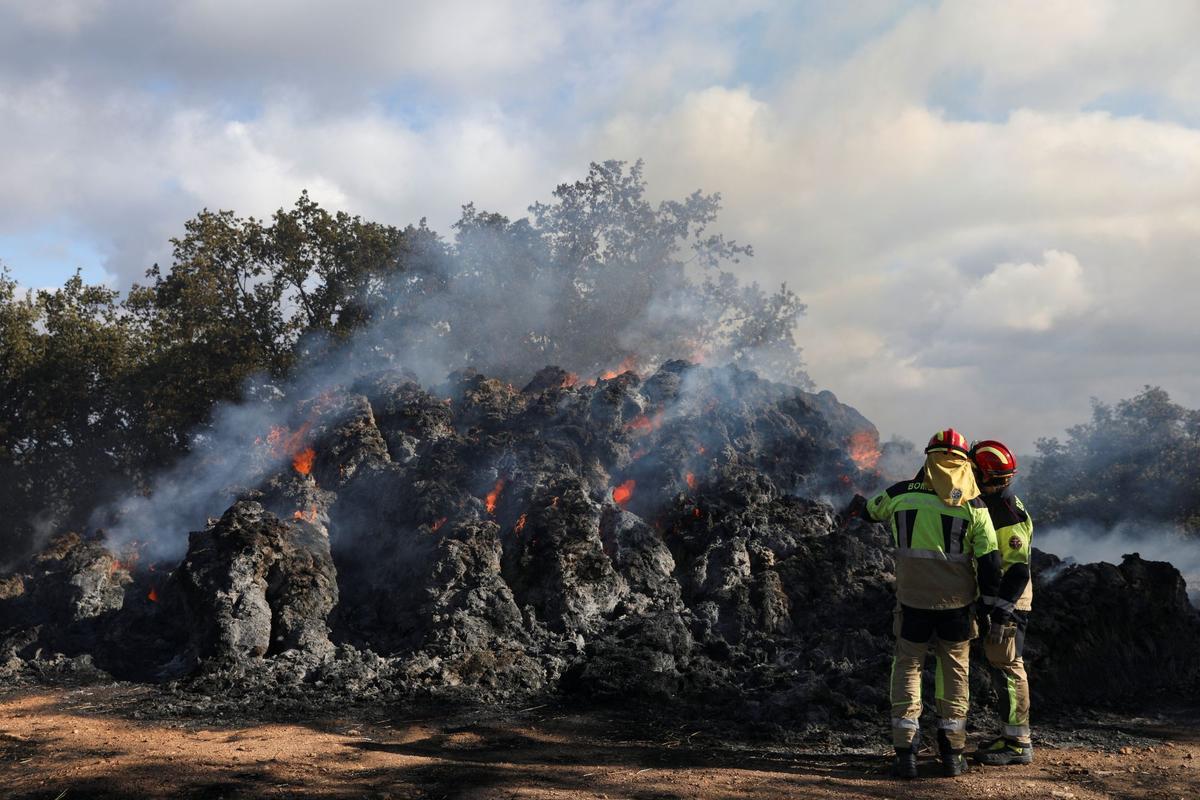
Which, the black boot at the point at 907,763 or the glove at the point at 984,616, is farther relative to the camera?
the glove at the point at 984,616

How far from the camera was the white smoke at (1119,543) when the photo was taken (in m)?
20.1

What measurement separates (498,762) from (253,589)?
665cm

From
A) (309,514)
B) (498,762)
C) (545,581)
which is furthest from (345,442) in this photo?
(498,762)

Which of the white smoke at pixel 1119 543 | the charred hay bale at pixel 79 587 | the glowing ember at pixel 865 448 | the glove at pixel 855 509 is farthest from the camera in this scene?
the glowing ember at pixel 865 448

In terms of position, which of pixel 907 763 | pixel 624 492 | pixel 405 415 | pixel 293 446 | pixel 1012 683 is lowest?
pixel 907 763

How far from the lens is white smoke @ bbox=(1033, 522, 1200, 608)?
20.1 m

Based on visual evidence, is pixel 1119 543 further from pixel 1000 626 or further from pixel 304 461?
pixel 304 461

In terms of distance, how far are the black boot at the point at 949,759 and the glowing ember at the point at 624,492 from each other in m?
11.2

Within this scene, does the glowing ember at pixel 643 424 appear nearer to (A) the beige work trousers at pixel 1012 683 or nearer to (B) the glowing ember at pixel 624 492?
(B) the glowing ember at pixel 624 492

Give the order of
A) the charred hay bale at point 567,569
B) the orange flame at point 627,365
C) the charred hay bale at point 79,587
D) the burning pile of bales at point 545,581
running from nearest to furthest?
1. the burning pile of bales at point 545,581
2. the charred hay bale at point 567,569
3. the charred hay bale at point 79,587
4. the orange flame at point 627,365

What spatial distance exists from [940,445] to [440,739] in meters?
5.20

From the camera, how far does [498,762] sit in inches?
284

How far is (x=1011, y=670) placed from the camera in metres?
6.72

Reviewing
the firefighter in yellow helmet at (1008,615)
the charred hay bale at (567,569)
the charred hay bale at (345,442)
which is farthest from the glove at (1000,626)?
the charred hay bale at (345,442)
